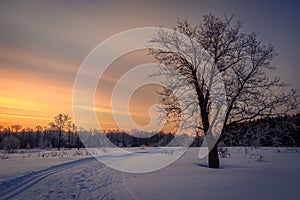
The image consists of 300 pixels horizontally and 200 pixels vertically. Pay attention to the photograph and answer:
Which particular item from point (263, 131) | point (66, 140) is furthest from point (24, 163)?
point (66, 140)

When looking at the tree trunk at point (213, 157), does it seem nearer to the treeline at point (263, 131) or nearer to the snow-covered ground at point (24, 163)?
the treeline at point (263, 131)

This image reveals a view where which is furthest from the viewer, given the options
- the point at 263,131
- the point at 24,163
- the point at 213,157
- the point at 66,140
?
the point at 66,140

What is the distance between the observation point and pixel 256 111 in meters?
17.0

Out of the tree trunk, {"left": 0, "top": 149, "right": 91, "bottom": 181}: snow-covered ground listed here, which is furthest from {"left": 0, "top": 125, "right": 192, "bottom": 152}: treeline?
the tree trunk

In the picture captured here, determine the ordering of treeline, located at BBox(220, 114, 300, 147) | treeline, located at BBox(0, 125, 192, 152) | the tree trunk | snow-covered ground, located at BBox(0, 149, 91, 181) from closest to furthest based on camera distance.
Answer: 1. snow-covered ground, located at BBox(0, 149, 91, 181)
2. treeline, located at BBox(220, 114, 300, 147)
3. the tree trunk
4. treeline, located at BBox(0, 125, 192, 152)

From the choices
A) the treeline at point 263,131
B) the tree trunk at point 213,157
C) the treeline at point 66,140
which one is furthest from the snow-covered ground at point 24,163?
the treeline at point 66,140

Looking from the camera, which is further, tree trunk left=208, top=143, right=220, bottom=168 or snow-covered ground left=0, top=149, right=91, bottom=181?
tree trunk left=208, top=143, right=220, bottom=168

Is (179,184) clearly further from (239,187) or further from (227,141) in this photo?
(227,141)

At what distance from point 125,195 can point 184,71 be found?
1096cm

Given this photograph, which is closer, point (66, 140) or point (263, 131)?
point (263, 131)

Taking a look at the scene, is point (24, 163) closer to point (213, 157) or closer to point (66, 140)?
point (213, 157)

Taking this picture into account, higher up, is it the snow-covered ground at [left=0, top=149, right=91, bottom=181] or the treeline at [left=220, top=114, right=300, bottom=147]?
the treeline at [left=220, top=114, right=300, bottom=147]

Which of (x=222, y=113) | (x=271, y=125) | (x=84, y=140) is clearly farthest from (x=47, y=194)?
(x=84, y=140)

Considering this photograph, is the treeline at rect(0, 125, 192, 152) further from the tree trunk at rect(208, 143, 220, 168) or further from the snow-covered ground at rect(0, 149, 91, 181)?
the tree trunk at rect(208, 143, 220, 168)
